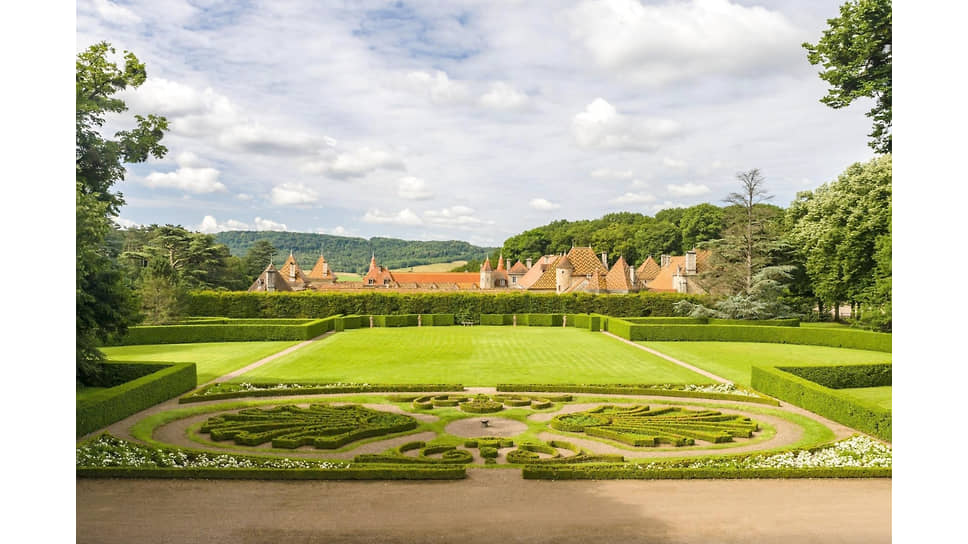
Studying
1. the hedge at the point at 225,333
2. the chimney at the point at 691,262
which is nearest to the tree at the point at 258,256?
the hedge at the point at 225,333

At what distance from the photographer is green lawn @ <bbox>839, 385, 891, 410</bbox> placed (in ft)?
56.7

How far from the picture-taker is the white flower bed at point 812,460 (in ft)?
36.0

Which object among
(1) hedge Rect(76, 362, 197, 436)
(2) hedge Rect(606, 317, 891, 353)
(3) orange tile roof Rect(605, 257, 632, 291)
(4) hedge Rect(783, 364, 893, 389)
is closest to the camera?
(1) hedge Rect(76, 362, 197, 436)

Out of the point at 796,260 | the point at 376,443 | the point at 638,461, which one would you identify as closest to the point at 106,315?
the point at 376,443

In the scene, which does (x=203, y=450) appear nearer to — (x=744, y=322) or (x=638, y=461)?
(x=638, y=461)

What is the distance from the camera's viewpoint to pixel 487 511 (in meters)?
8.80

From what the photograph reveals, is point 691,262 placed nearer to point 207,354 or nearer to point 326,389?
point 207,354

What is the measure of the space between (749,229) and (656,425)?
3290cm

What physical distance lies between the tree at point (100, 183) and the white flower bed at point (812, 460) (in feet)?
35.6

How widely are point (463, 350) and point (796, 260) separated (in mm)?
29595

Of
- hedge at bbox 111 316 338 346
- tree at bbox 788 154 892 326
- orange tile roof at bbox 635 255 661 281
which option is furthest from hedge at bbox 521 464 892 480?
orange tile roof at bbox 635 255 661 281

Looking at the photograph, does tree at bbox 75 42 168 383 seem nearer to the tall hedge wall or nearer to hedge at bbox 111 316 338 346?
hedge at bbox 111 316 338 346

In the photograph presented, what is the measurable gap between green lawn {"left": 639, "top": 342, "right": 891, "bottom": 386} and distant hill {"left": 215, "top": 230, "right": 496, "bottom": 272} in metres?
59.0

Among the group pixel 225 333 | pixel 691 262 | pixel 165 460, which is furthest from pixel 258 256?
pixel 165 460
